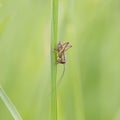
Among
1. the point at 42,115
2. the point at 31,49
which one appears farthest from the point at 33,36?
the point at 42,115

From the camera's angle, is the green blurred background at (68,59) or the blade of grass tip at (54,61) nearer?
the blade of grass tip at (54,61)

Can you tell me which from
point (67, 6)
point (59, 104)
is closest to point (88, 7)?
point (67, 6)

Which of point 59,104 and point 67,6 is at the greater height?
point 67,6

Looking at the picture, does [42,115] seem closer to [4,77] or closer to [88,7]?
[4,77]

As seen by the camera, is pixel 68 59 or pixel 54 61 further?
pixel 68 59

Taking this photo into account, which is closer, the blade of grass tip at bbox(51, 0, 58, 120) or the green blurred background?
the blade of grass tip at bbox(51, 0, 58, 120)

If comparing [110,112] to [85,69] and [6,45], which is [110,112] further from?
[6,45]
